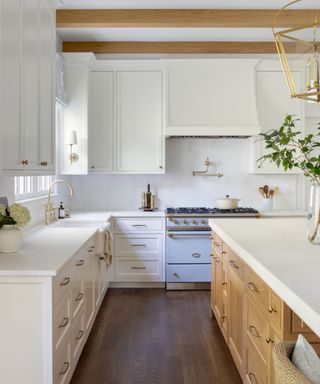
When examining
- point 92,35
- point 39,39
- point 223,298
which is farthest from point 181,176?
point 39,39

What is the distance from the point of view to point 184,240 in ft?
15.1

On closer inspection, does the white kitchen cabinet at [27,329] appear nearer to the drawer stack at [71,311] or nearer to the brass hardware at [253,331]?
the drawer stack at [71,311]

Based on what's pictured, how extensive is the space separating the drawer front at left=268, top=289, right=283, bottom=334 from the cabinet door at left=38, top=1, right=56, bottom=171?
176cm

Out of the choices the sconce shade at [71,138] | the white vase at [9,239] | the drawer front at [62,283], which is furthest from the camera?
the sconce shade at [71,138]

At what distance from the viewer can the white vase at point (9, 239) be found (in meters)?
2.31

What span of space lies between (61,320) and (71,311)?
0.84ft

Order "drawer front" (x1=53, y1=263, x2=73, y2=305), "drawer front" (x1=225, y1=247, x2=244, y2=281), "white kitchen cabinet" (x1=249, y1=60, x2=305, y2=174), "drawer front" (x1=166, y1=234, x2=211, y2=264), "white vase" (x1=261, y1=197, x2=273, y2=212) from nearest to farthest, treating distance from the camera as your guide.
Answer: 1. "drawer front" (x1=53, y1=263, x2=73, y2=305)
2. "drawer front" (x1=225, y1=247, x2=244, y2=281)
3. "drawer front" (x1=166, y1=234, x2=211, y2=264)
4. "white kitchen cabinet" (x1=249, y1=60, x2=305, y2=174)
5. "white vase" (x1=261, y1=197, x2=273, y2=212)

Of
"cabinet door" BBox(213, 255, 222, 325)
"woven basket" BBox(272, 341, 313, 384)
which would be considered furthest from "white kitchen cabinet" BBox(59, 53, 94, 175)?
"woven basket" BBox(272, 341, 313, 384)

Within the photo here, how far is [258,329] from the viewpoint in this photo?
204cm

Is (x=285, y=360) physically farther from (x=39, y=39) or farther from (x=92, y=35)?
(x=92, y=35)

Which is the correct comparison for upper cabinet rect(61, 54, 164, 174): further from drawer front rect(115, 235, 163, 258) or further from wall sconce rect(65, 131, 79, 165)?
drawer front rect(115, 235, 163, 258)

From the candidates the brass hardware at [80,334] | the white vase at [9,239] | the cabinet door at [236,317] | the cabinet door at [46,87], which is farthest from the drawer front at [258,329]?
the cabinet door at [46,87]

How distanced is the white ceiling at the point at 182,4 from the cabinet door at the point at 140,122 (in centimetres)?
103

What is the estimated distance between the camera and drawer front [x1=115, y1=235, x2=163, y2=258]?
185 inches
